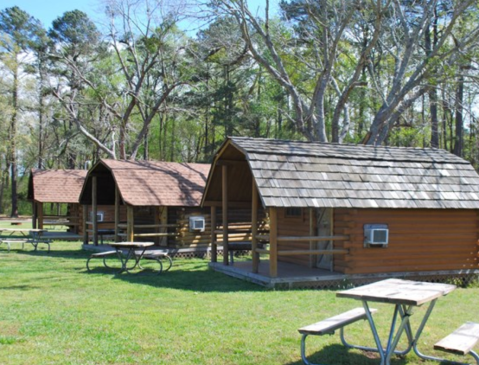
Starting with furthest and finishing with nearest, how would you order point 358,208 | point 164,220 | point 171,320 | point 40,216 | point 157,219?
1. point 40,216
2. point 157,219
3. point 164,220
4. point 358,208
5. point 171,320

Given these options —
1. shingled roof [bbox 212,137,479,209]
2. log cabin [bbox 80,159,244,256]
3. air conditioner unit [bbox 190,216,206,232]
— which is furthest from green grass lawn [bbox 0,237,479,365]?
air conditioner unit [bbox 190,216,206,232]

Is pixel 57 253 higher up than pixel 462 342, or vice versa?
pixel 462 342

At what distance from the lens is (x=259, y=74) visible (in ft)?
93.6

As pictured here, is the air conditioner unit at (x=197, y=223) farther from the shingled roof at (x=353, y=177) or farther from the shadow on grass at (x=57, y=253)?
the shingled roof at (x=353, y=177)

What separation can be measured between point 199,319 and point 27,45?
99.3ft

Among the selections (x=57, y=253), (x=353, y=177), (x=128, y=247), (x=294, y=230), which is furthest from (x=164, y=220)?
(x=353, y=177)

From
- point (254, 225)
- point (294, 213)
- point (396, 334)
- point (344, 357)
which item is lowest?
point (344, 357)

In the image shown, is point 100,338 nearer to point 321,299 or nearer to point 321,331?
point 321,331

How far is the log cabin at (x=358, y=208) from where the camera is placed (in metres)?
12.5

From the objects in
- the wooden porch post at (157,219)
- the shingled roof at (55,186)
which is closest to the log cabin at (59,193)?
the shingled roof at (55,186)

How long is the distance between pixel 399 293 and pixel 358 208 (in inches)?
266

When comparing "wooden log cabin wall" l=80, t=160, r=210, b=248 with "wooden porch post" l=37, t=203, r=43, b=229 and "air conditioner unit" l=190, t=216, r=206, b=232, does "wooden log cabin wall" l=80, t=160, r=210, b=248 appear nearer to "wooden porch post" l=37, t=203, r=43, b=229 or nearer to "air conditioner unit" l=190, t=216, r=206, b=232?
"air conditioner unit" l=190, t=216, r=206, b=232

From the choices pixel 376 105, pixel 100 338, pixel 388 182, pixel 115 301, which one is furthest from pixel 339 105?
pixel 100 338

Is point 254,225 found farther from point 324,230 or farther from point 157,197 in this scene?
point 157,197
